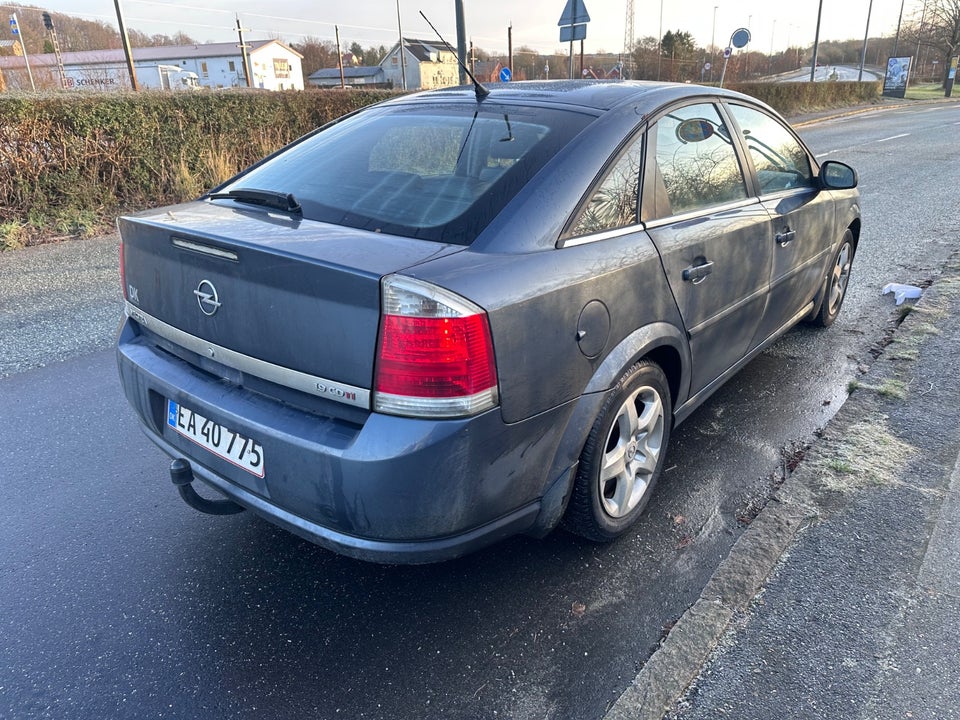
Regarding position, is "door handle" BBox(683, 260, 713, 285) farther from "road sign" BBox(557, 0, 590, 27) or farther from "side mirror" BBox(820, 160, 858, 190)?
"road sign" BBox(557, 0, 590, 27)

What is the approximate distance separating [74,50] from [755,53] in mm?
90790

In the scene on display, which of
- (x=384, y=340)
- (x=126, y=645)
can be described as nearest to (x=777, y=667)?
(x=384, y=340)

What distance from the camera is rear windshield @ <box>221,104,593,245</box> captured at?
2219 millimetres

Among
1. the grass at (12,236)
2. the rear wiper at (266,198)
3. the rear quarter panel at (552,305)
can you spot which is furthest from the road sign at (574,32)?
the rear quarter panel at (552,305)

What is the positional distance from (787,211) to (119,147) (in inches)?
320

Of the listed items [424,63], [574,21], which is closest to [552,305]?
[574,21]

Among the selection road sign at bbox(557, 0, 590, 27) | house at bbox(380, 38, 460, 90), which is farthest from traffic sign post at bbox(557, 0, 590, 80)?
house at bbox(380, 38, 460, 90)

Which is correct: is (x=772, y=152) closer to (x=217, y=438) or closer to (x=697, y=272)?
(x=697, y=272)

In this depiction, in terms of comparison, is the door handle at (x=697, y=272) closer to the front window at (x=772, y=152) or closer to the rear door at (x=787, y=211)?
the rear door at (x=787, y=211)

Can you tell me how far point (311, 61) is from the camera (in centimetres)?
9769

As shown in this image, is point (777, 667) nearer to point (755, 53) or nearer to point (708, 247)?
point (708, 247)

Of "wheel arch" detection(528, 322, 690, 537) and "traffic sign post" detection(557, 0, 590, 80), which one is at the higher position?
"traffic sign post" detection(557, 0, 590, 80)

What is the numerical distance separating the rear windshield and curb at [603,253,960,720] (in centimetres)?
139

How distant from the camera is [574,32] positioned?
1183cm
